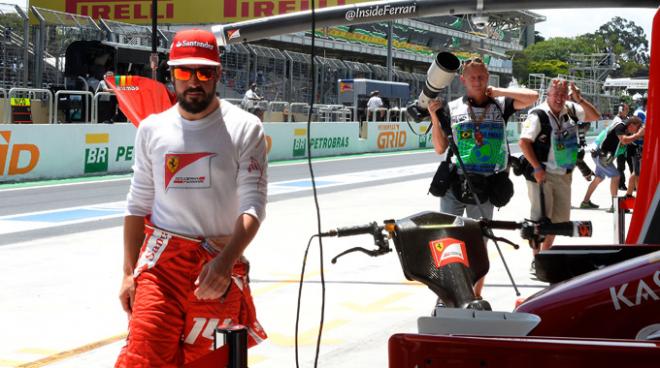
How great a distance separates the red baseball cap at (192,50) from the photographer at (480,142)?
3.24 metres

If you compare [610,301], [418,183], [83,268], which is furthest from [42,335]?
[418,183]

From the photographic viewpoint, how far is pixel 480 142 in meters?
7.27

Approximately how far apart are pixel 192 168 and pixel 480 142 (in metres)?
3.51

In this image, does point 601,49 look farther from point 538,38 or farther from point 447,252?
point 447,252

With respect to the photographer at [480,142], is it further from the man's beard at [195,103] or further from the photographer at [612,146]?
the photographer at [612,146]

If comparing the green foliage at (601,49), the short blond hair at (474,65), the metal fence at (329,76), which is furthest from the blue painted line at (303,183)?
the green foliage at (601,49)

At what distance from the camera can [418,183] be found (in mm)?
22531

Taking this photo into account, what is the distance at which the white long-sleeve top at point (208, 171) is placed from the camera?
415 cm

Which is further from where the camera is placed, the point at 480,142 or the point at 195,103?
the point at 480,142

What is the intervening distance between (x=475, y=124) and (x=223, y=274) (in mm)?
3694

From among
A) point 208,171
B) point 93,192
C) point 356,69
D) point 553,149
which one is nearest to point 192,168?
point 208,171

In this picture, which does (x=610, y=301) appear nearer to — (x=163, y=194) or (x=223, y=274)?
(x=223, y=274)

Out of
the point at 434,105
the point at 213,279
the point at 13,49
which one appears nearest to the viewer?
the point at 213,279

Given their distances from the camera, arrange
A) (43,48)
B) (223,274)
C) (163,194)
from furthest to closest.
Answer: (43,48) → (163,194) → (223,274)
